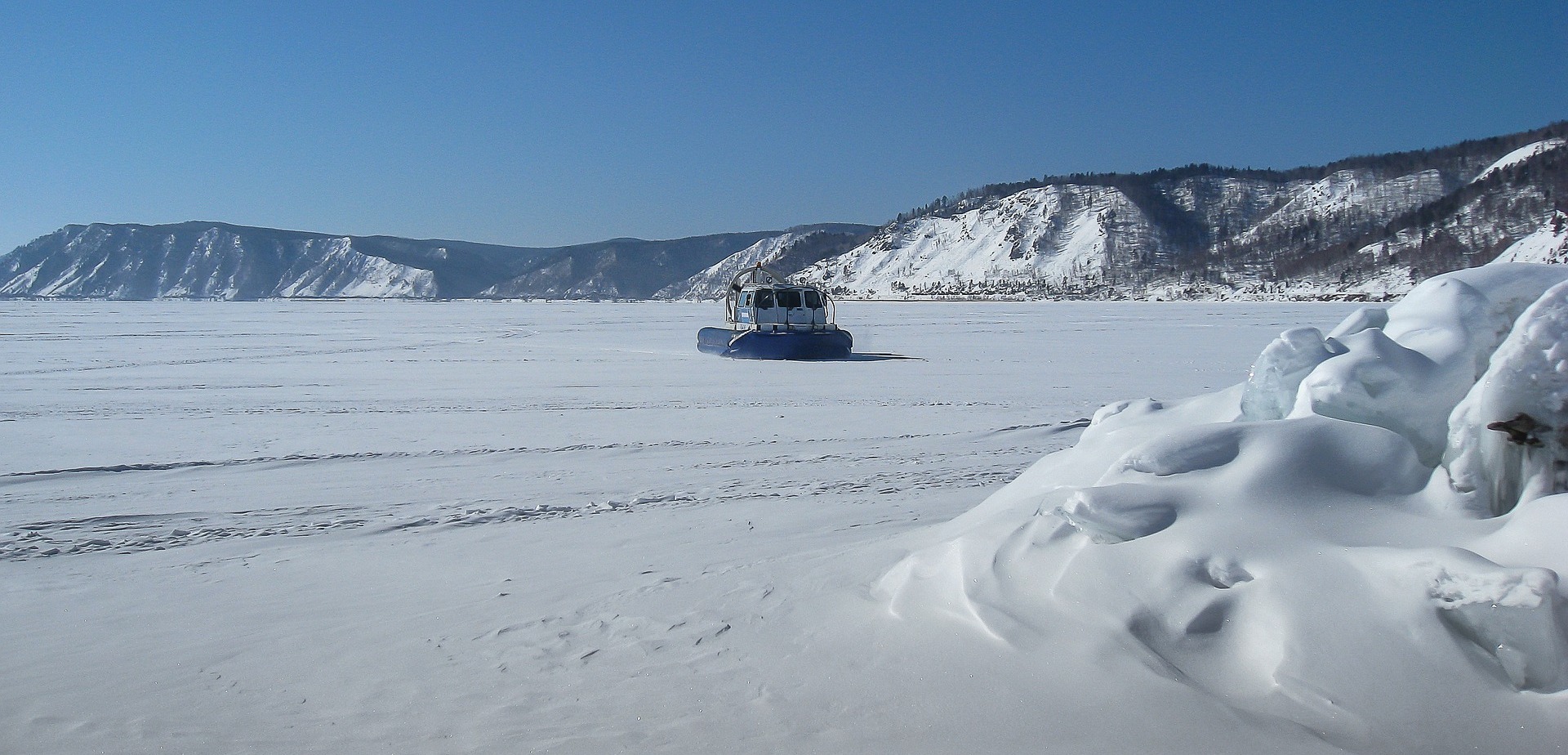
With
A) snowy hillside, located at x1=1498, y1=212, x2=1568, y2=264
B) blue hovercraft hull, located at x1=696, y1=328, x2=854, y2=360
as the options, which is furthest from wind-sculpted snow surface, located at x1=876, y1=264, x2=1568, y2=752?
snowy hillside, located at x1=1498, y1=212, x2=1568, y2=264

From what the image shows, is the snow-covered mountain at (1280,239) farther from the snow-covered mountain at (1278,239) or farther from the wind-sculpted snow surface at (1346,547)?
the wind-sculpted snow surface at (1346,547)

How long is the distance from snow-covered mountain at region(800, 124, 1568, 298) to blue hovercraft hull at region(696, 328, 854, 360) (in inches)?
3492

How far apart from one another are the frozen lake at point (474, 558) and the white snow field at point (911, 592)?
0.03 meters

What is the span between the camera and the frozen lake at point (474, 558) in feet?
11.8

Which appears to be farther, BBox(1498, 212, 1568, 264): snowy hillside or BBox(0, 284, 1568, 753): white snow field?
BBox(1498, 212, 1568, 264): snowy hillside

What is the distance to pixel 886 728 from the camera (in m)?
3.46

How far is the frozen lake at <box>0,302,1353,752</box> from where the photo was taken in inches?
142

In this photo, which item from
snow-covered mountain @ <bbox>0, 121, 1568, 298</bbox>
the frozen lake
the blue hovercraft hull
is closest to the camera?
the frozen lake

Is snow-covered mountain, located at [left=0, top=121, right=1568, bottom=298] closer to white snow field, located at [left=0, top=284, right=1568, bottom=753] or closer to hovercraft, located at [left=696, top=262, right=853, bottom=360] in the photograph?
hovercraft, located at [left=696, top=262, right=853, bottom=360]

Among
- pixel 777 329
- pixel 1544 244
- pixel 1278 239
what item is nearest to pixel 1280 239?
pixel 1278 239

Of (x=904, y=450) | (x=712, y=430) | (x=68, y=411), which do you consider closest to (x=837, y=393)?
(x=712, y=430)

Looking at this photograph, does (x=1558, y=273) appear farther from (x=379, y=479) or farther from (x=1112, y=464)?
(x=379, y=479)

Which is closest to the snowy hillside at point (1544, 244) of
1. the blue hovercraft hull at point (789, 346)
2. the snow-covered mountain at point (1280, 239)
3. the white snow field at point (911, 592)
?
the snow-covered mountain at point (1280, 239)

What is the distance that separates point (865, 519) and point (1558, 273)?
3.97 m
